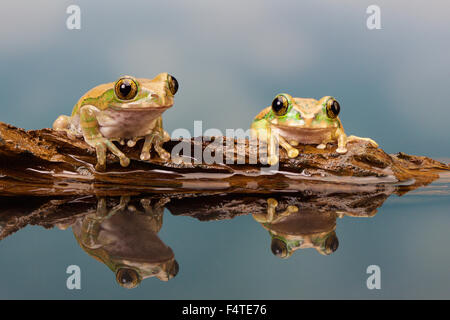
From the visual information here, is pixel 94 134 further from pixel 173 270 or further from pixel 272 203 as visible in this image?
pixel 173 270

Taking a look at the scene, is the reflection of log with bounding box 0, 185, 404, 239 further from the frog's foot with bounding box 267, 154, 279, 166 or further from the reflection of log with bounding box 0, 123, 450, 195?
the frog's foot with bounding box 267, 154, 279, 166

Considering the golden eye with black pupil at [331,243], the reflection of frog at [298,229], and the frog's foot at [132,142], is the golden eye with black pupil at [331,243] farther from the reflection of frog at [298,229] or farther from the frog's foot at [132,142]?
the frog's foot at [132,142]

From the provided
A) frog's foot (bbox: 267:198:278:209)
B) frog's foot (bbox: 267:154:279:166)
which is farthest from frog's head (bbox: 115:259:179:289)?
frog's foot (bbox: 267:154:279:166)

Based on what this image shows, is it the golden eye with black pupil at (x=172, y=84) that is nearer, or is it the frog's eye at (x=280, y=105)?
the golden eye with black pupil at (x=172, y=84)

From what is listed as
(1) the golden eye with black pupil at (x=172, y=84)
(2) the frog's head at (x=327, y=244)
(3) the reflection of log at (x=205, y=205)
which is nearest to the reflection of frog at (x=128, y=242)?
(3) the reflection of log at (x=205, y=205)

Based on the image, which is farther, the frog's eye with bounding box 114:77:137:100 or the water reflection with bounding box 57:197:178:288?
the frog's eye with bounding box 114:77:137:100

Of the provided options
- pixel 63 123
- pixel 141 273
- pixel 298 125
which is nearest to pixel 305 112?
pixel 298 125

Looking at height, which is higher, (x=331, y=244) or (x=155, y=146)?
(x=155, y=146)
